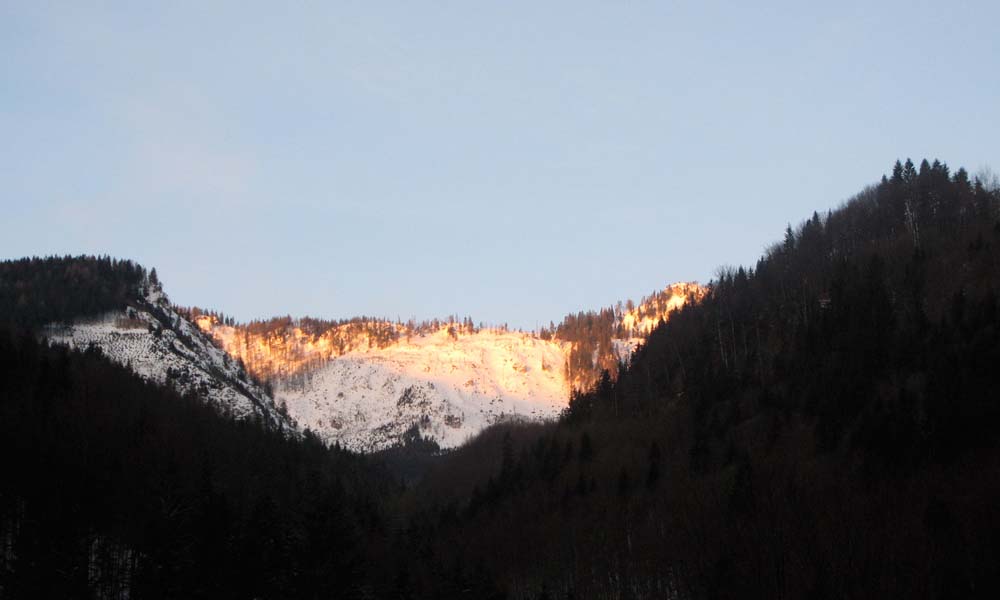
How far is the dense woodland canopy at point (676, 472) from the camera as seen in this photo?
58.5 m

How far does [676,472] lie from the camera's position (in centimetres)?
10844

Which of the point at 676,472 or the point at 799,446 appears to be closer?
the point at 799,446

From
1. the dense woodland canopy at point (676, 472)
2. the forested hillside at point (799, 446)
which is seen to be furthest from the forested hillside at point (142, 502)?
the forested hillside at point (799, 446)

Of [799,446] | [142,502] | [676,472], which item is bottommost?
[676,472]

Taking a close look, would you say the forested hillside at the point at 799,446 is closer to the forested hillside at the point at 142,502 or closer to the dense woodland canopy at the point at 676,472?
the dense woodland canopy at the point at 676,472

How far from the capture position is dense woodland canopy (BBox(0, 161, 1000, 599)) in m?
58.5

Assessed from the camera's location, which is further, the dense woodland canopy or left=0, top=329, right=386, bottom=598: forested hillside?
the dense woodland canopy

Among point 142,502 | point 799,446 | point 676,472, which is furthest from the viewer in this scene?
point 676,472

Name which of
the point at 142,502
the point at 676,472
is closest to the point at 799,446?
the point at 676,472

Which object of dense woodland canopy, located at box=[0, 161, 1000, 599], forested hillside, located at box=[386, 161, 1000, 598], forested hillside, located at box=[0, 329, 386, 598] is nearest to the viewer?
forested hillside, located at box=[0, 329, 386, 598]

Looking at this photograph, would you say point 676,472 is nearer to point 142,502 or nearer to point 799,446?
point 799,446

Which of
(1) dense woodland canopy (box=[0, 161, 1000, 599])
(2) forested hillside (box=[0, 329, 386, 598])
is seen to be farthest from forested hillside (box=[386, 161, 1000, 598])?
(2) forested hillside (box=[0, 329, 386, 598])

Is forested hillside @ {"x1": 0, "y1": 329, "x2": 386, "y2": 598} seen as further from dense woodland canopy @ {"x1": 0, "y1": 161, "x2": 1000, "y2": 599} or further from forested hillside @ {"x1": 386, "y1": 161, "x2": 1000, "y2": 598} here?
forested hillside @ {"x1": 386, "y1": 161, "x2": 1000, "y2": 598}

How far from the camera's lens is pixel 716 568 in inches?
2502
